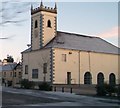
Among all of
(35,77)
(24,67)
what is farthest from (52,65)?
(24,67)

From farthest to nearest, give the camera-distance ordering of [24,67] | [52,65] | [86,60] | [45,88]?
1. [24,67]
2. [86,60]
3. [52,65]
4. [45,88]

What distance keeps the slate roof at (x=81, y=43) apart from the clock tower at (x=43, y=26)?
1.08 meters

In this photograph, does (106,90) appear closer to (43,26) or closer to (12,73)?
(43,26)

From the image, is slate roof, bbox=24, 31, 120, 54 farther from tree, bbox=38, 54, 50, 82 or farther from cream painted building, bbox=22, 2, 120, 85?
tree, bbox=38, 54, 50, 82

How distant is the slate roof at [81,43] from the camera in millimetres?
53625

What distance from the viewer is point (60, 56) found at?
172ft

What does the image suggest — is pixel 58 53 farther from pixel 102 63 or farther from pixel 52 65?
pixel 102 63

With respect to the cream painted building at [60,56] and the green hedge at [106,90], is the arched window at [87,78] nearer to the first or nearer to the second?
the cream painted building at [60,56]

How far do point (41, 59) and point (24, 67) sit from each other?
21.3ft

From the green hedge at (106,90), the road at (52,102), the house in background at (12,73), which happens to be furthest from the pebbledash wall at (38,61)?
the road at (52,102)

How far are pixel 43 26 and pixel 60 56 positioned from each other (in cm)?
590

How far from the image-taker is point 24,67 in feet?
195

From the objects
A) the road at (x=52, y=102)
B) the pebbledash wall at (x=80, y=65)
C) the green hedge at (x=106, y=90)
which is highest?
the pebbledash wall at (x=80, y=65)

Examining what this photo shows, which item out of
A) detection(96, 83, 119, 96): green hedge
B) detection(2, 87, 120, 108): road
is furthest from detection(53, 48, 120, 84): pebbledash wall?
detection(2, 87, 120, 108): road
